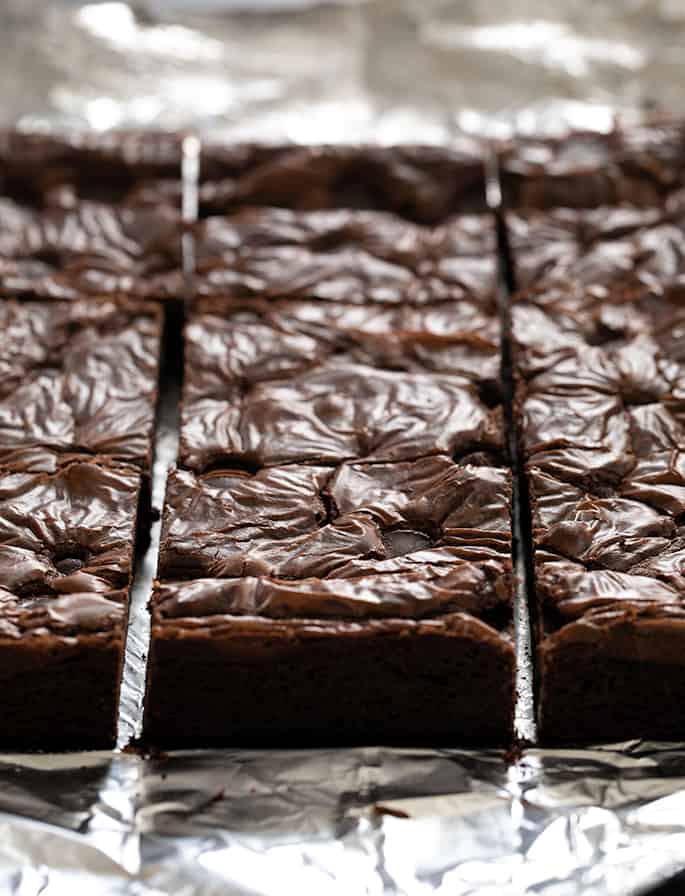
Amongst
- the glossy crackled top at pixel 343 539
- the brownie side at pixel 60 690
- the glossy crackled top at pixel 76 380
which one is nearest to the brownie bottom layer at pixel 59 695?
the brownie side at pixel 60 690

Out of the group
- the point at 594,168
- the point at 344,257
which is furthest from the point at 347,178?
the point at 594,168

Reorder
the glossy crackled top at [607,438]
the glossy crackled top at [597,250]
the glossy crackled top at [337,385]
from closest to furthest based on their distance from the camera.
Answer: the glossy crackled top at [607,438] < the glossy crackled top at [337,385] < the glossy crackled top at [597,250]

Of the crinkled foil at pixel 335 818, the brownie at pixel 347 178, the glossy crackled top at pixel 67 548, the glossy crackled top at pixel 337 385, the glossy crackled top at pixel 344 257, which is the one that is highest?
the brownie at pixel 347 178

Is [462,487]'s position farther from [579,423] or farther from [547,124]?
[547,124]

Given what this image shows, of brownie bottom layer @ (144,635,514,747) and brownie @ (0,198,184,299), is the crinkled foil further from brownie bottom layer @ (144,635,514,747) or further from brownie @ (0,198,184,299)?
brownie @ (0,198,184,299)

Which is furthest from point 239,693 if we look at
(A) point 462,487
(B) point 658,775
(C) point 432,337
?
(C) point 432,337

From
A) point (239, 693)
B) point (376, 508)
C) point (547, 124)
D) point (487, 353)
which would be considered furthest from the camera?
point (547, 124)

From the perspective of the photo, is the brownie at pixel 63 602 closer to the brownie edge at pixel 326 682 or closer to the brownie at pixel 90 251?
the brownie edge at pixel 326 682
